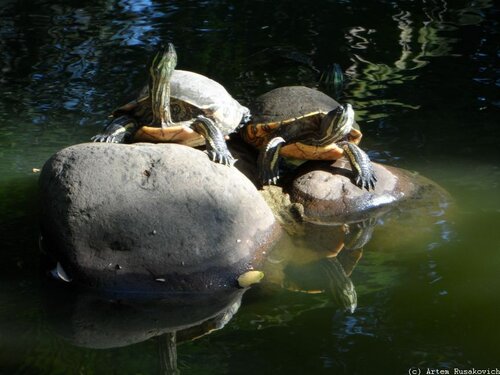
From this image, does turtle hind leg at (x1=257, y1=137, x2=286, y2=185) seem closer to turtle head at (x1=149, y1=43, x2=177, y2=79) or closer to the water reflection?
the water reflection

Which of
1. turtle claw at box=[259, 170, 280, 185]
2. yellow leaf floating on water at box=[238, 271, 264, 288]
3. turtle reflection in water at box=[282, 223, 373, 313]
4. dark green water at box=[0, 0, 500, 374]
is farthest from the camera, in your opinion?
turtle claw at box=[259, 170, 280, 185]

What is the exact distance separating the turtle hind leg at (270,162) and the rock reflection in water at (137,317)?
4.06 ft

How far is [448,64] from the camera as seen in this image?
8.07 m

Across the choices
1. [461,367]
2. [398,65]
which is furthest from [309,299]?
[398,65]

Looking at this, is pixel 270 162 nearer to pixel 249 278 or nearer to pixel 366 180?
pixel 366 180

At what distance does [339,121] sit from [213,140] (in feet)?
2.72

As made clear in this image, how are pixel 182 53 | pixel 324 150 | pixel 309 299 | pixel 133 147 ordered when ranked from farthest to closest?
pixel 182 53
pixel 324 150
pixel 133 147
pixel 309 299

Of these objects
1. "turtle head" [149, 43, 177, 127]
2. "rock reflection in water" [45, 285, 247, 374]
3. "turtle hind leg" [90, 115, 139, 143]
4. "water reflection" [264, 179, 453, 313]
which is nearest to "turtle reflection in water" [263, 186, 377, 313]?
"water reflection" [264, 179, 453, 313]

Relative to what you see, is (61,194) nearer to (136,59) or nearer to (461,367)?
(461,367)

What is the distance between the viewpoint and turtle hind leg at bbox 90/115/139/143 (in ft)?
15.2

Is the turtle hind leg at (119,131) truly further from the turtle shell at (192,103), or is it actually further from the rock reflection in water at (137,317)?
the rock reflection in water at (137,317)

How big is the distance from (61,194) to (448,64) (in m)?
5.38

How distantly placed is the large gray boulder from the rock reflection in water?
0.33 feet

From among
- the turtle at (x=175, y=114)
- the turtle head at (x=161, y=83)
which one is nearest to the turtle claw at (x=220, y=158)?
the turtle at (x=175, y=114)
